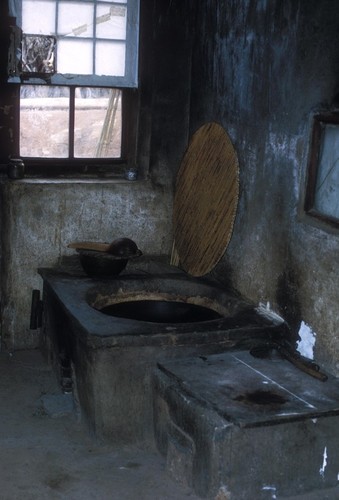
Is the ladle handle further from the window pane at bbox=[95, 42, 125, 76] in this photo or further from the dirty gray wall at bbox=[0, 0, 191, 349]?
the window pane at bbox=[95, 42, 125, 76]

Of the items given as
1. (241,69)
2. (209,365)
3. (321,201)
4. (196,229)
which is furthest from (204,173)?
(209,365)

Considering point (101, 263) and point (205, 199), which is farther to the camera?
point (205, 199)

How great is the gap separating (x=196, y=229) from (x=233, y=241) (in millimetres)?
524

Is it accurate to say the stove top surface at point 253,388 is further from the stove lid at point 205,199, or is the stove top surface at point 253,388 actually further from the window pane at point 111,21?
the window pane at point 111,21

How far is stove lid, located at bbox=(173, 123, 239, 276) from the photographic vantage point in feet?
19.9

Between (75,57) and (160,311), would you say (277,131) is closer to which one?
(160,311)

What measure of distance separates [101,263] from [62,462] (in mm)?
1882

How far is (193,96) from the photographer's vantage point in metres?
6.83

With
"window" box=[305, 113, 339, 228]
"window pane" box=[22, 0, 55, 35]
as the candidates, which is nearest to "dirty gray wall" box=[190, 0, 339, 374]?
"window" box=[305, 113, 339, 228]

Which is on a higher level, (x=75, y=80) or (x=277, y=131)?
(x=75, y=80)

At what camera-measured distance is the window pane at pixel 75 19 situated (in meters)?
6.57

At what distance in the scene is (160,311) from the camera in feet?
20.2

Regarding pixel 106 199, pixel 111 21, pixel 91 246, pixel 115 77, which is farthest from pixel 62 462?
pixel 111 21

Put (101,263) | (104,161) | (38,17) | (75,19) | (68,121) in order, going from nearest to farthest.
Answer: (101,263) < (38,17) < (75,19) < (68,121) < (104,161)
